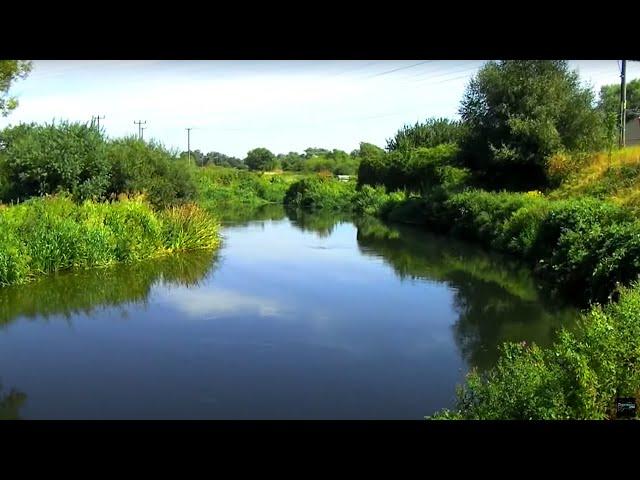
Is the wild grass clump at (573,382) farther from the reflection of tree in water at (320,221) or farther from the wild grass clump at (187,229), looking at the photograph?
the reflection of tree in water at (320,221)

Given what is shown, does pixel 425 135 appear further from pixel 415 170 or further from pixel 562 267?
pixel 562 267

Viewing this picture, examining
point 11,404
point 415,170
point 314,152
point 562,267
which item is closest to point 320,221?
point 415,170

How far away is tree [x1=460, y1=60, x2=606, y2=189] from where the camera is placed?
19.1 m

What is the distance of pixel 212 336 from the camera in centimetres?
845

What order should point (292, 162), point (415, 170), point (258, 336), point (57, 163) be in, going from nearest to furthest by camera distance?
point (258, 336)
point (57, 163)
point (415, 170)
point (292, 162)

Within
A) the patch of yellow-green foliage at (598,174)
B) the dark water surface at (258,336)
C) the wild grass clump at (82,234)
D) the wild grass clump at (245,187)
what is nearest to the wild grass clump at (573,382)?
the dark water surface at (258,336)

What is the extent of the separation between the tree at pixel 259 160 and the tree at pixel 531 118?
3777 cm

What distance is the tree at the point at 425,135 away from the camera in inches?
1481

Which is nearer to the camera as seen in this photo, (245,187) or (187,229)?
(187,229)

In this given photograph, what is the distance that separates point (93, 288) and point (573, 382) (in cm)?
928

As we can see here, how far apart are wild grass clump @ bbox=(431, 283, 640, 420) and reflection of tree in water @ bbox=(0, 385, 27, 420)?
401 cm

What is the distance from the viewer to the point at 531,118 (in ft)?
63.3
